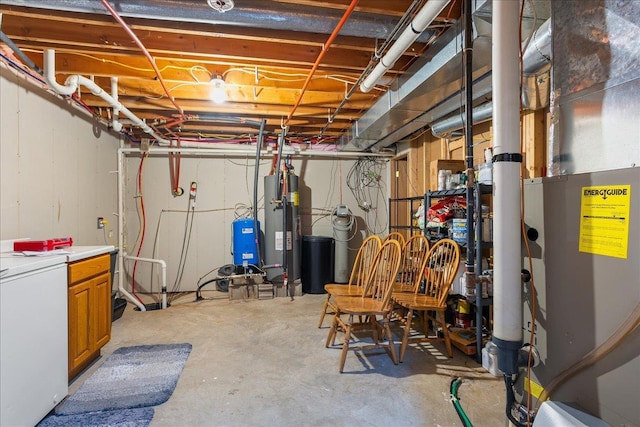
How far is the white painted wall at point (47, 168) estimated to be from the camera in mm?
2221

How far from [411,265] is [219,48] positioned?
2610 millimetres

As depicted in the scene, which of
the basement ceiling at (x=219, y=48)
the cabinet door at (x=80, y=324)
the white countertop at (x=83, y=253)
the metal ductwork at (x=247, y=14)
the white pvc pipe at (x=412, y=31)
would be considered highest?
the basement ceiling at (x=219, y=48)

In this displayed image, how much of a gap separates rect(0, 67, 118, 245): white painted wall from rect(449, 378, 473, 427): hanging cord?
3.31 m

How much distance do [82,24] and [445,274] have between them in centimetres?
323

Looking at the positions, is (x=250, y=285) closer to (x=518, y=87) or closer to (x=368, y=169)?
(x=368, y=169)

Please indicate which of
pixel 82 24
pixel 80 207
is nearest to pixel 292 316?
pixel 80 207

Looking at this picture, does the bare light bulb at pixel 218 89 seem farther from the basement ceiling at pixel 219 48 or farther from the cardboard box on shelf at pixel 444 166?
the cardboard box on shelf at pixel 444 166

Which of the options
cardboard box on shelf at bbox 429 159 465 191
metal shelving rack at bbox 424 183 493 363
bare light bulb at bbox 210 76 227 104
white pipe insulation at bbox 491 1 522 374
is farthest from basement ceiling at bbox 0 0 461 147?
metal shelving rack at bbox 424 183 493 363

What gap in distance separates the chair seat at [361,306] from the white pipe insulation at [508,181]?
1.11 metres

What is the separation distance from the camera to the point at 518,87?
1.04 meters

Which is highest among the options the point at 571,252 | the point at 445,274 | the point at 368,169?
the point at 368,169

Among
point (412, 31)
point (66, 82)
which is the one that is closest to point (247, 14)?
point (412, 31)

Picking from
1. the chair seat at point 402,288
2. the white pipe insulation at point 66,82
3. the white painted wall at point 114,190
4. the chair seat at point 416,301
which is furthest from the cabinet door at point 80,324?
the chair seat at point 402,288

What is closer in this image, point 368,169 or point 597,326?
point 597,326
